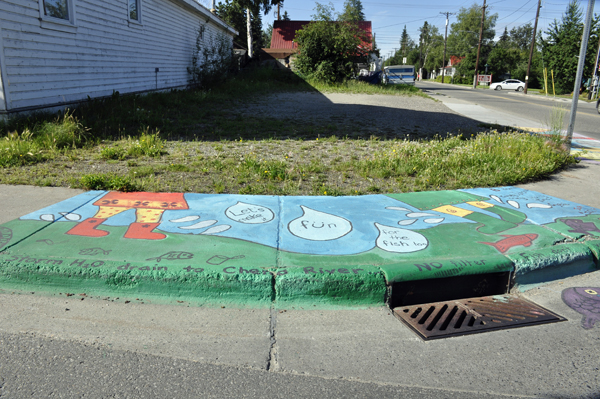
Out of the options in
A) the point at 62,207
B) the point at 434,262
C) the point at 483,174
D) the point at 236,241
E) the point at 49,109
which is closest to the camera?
the point at 434,262

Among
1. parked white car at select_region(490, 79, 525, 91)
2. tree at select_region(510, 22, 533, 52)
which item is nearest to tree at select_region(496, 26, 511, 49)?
tree at select_region(510, 22, 533, 52)

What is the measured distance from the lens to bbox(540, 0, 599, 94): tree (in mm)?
37938

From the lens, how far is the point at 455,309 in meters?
3.06

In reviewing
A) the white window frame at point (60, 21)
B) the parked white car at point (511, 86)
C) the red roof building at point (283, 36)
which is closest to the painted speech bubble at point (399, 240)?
the white window frame at point (60, 21)

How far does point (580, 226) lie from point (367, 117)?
9.01 metres

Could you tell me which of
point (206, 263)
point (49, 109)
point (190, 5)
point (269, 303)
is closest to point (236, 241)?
point (206, 263)

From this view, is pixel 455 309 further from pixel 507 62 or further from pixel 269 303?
pixel 507 62

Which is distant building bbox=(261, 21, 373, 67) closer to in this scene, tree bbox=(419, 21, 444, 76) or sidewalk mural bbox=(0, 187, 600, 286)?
sidewalk mural bbox=(0, 187, 600, 286)

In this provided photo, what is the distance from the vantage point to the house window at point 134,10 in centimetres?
1332

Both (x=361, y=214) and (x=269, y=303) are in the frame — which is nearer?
(x=269, y=303)

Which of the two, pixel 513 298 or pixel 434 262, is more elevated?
pixel 434 262

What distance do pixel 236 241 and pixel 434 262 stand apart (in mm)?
1704

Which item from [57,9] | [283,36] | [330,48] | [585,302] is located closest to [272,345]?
[585,302]

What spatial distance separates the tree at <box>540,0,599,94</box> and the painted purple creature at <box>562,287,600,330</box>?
1688 inches
